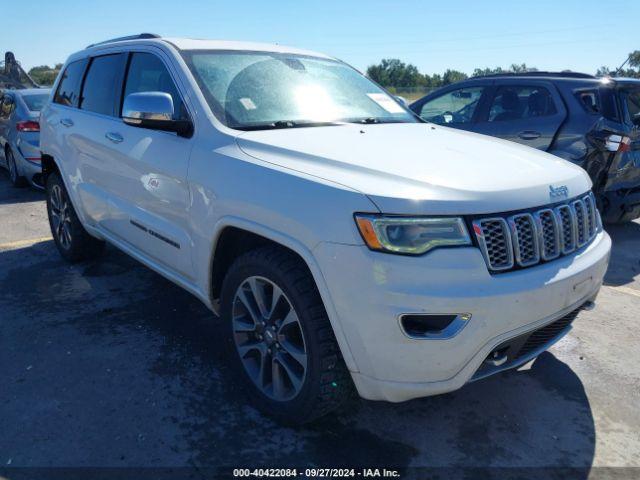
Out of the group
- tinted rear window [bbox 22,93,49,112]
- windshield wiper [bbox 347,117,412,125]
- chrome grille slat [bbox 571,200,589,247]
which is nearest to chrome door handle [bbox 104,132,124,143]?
windshield wiper [bbox 347,117,412,125]

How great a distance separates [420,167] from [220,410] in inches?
62.9

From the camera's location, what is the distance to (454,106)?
274 inches

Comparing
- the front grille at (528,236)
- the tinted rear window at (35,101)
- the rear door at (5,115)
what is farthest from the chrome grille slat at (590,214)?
the rear door at (5,115)

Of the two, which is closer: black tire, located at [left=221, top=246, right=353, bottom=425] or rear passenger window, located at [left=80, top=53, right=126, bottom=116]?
black tire, located at [left=221, top=246, right=353, bottom=425]

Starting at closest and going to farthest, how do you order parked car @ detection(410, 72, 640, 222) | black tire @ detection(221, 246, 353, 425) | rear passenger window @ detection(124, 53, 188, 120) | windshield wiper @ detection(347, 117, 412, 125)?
1. black tire @ detection(221, 246, 353, 425)
2. rear passenger window @ detection(124, 53, 188, 120)
3. windshield wiper @ detection(347, 117, 412, 125)
4. parked car @ detection(410, 72, 640, 222)

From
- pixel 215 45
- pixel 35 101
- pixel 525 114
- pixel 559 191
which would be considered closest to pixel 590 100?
pixel 525 114

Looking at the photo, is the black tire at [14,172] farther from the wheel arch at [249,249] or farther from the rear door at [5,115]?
the wheel arch at [249,249]

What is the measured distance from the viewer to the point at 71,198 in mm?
4711

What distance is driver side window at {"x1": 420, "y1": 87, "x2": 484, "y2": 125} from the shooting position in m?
6.68

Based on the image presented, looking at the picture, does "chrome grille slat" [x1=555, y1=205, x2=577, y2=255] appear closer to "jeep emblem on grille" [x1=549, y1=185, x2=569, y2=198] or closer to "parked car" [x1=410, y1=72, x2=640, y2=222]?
"jeep emblem on grille" [x1=549, y1=185, x2=569, y2=198]

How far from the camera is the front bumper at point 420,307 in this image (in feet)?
6.95

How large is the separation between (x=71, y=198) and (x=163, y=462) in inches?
118

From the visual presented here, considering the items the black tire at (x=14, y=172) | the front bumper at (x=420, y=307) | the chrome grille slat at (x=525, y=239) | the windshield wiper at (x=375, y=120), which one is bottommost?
the black tire at (x=14, y=172)

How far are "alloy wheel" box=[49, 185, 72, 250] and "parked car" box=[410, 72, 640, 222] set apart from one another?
4.51 m
